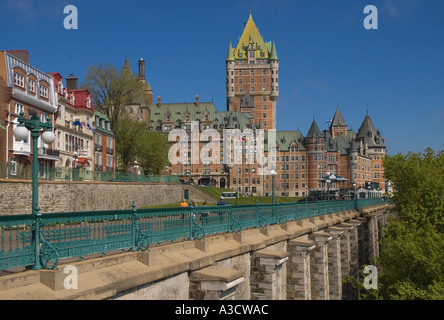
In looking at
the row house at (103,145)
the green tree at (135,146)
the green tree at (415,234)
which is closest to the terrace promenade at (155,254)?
the green tree at (415,234)

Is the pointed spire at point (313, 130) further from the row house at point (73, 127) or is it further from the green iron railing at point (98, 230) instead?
the green iron railing at point (98, 230)

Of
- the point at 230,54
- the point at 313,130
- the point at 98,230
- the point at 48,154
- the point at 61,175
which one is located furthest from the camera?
the point at 230,54

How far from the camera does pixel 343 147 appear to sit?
140000mm

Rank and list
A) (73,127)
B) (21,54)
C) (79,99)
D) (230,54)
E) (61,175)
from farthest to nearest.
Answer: (230,54)
(79,99)
(73,127)
(21,54)
(61,175)

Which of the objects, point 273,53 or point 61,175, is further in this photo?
point 273,53

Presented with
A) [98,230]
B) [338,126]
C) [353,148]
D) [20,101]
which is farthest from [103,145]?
[338,126]

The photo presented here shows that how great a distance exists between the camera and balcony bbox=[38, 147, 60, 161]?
41.7 m

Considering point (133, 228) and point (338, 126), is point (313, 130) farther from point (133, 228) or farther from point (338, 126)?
point (133, 228)

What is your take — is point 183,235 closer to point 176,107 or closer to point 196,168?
point 196,168

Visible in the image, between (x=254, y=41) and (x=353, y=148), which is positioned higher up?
(x=254, y=41)

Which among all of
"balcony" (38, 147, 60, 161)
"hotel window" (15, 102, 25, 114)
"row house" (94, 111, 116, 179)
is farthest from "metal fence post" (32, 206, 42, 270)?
"row house" (94, 111, 116, 179)

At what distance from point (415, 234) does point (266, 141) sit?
103580 millimetres

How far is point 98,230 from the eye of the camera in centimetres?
1002

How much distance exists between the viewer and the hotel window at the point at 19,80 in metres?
37.4
